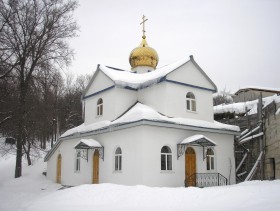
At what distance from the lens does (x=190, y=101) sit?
58.0ft

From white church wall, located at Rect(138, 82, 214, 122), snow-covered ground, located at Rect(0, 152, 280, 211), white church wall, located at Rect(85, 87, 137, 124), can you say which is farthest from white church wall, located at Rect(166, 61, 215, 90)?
snow-covered ground, located at Rect(0, 152, 280, 211)

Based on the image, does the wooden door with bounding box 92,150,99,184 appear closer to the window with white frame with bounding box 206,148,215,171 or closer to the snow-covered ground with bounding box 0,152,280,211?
the snow-covered ground with bounding box 0,152,280,211

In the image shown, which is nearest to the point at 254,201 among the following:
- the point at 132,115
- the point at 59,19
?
the point at 132,115

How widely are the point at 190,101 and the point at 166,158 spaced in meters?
3.86

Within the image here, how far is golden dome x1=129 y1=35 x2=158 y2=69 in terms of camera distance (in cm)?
2119

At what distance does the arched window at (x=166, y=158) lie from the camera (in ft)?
49.8

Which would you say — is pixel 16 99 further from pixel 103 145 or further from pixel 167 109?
pixel 167 109

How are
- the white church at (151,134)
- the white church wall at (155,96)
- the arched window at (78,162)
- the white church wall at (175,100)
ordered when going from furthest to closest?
the arched window at (78,162), the white church wall at (155,96), the white church wall at (175,100), the white church at (151,134)

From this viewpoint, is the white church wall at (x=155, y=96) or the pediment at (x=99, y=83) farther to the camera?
the pediment at (x=99, y=83)

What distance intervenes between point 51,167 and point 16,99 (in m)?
6.54

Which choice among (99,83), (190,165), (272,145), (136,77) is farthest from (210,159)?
(99,83)

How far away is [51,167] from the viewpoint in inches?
870

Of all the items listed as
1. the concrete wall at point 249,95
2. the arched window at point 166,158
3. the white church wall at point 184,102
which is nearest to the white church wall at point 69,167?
the arched window at point 166,158

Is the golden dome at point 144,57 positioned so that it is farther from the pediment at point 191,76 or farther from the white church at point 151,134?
the pediment at point 191,76
